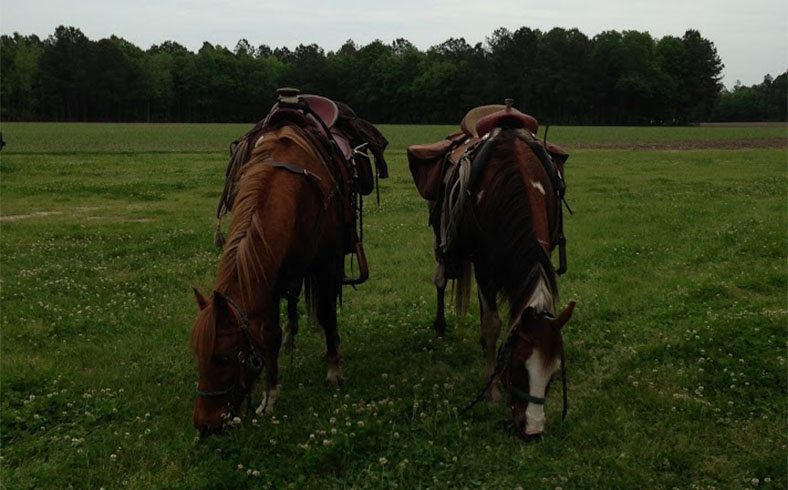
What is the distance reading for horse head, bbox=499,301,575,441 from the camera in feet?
12.6

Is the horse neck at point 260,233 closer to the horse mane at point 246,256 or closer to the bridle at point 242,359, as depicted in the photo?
the horse mane at point 246,256

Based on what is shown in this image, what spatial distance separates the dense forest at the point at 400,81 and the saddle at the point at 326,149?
88711 mm

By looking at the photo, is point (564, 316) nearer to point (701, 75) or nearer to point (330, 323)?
point (330, 323)

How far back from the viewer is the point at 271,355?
489 centimetres

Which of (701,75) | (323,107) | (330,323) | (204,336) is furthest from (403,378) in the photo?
(701,75)

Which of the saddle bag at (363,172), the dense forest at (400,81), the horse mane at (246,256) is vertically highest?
the dense forest at (400,81)

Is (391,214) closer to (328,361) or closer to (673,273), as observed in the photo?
(673,273)

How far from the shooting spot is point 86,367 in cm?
609

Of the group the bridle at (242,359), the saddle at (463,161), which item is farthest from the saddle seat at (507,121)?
the bridle at (242,359)

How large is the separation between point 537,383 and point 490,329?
5.40ft

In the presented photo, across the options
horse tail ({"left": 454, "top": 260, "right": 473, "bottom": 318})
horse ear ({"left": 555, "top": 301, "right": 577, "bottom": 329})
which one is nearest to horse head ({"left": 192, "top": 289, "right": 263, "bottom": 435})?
horse ear ({"left": 555, "top": 301, "right": 577, "bottom": 329})

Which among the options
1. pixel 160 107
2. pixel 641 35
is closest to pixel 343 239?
pixel 160 107

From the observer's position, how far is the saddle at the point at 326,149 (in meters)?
5.52

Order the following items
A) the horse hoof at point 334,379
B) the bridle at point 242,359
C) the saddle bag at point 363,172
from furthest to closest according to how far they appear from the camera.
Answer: the saddle bag at point 363,172, the horse hoof at point 334,379, the bridle at point 242,359
